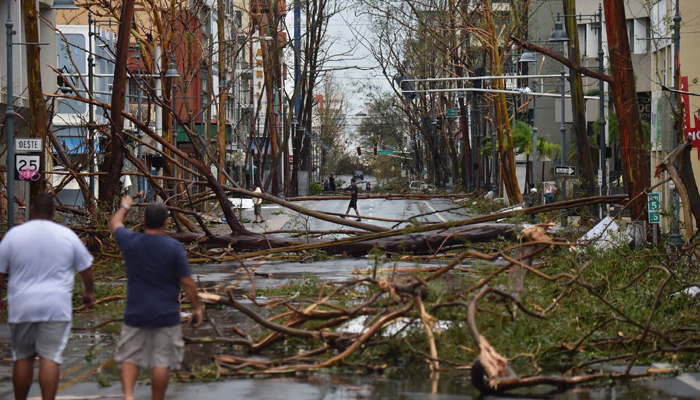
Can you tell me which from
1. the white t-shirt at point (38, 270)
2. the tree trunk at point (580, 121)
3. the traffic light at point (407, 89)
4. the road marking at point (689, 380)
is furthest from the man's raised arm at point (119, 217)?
the traffic light at point (407, 89)

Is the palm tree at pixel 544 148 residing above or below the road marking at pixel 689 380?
above

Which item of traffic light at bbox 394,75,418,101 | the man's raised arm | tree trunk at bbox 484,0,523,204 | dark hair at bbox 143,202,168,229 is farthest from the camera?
tree trunk at bbox 484,0,523,204

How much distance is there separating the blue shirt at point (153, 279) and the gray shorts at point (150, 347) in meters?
0.06

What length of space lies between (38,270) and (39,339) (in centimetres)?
52

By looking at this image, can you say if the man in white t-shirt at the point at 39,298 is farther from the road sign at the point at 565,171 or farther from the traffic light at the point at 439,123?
the traffic light at the point at 439,123

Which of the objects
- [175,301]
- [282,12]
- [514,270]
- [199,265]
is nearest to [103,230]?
[199,265]

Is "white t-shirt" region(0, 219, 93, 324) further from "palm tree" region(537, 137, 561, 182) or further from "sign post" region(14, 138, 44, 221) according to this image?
"palm tree" region(537, 137, 561, 182)

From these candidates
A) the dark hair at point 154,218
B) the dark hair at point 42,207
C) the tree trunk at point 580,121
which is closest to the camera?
the dark hair at point 154,218

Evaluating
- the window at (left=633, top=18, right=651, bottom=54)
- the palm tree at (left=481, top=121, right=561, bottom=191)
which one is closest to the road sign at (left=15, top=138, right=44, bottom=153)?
the window at (left=633, top=18, right=651, bottom=54)

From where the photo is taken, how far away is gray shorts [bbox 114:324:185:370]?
7285mm

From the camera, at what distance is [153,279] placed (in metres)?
7.27

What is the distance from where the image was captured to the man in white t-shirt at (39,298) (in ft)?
24.1

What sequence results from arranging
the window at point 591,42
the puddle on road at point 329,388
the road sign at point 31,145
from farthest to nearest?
1. the window at point 591,42
2. the road sign at point 31,145
3. the puddle on road at point 329,388

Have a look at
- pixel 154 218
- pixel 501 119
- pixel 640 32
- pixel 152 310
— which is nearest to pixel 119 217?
pixel 154 218
